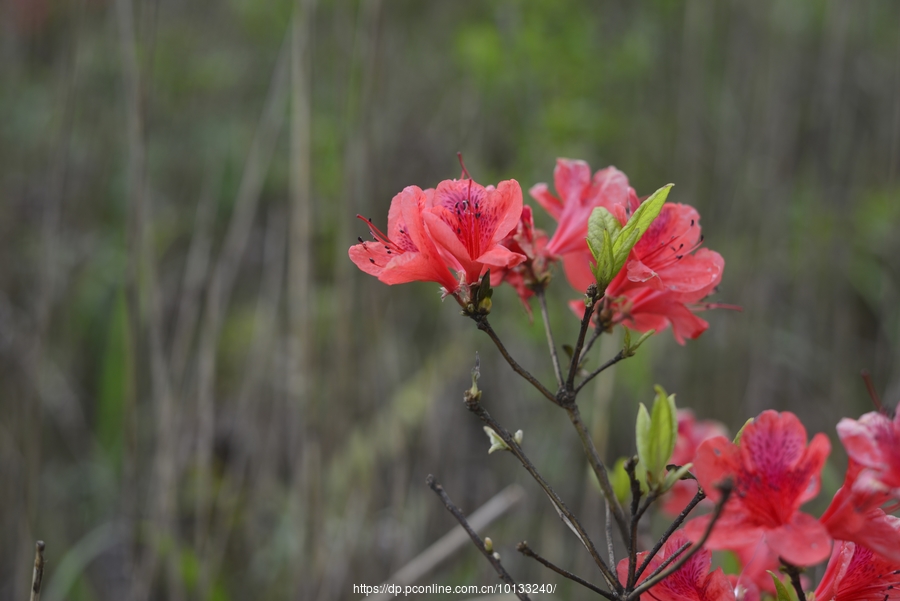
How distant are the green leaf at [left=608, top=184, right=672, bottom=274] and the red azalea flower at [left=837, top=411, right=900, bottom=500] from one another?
0.62 feet

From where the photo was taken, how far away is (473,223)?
618mm

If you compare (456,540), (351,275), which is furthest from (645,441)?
(351,275)

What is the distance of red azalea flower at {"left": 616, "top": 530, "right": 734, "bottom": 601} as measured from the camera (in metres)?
0.50

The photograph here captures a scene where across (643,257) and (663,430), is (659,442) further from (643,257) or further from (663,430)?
(643,257)

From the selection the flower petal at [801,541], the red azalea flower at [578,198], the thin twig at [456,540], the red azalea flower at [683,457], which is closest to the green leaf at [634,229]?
the red azalea flower at [578,198]

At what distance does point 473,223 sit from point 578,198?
0.14m

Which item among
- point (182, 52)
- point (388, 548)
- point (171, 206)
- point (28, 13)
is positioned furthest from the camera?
point (28, 13)

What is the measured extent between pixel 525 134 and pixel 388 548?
1132mm

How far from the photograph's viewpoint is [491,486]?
200 cm

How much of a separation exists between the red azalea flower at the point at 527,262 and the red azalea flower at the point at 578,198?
0.01m

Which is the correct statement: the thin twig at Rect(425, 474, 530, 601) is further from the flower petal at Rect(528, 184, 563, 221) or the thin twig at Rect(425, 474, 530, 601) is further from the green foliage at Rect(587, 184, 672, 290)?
the flower petal at Rect(528, 184, 563, 221)

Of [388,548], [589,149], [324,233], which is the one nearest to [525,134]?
[589,149]

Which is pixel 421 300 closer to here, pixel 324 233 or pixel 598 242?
pixel 324 233

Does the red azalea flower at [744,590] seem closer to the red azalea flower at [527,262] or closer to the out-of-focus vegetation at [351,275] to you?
the red azalea flower at [527,262]
